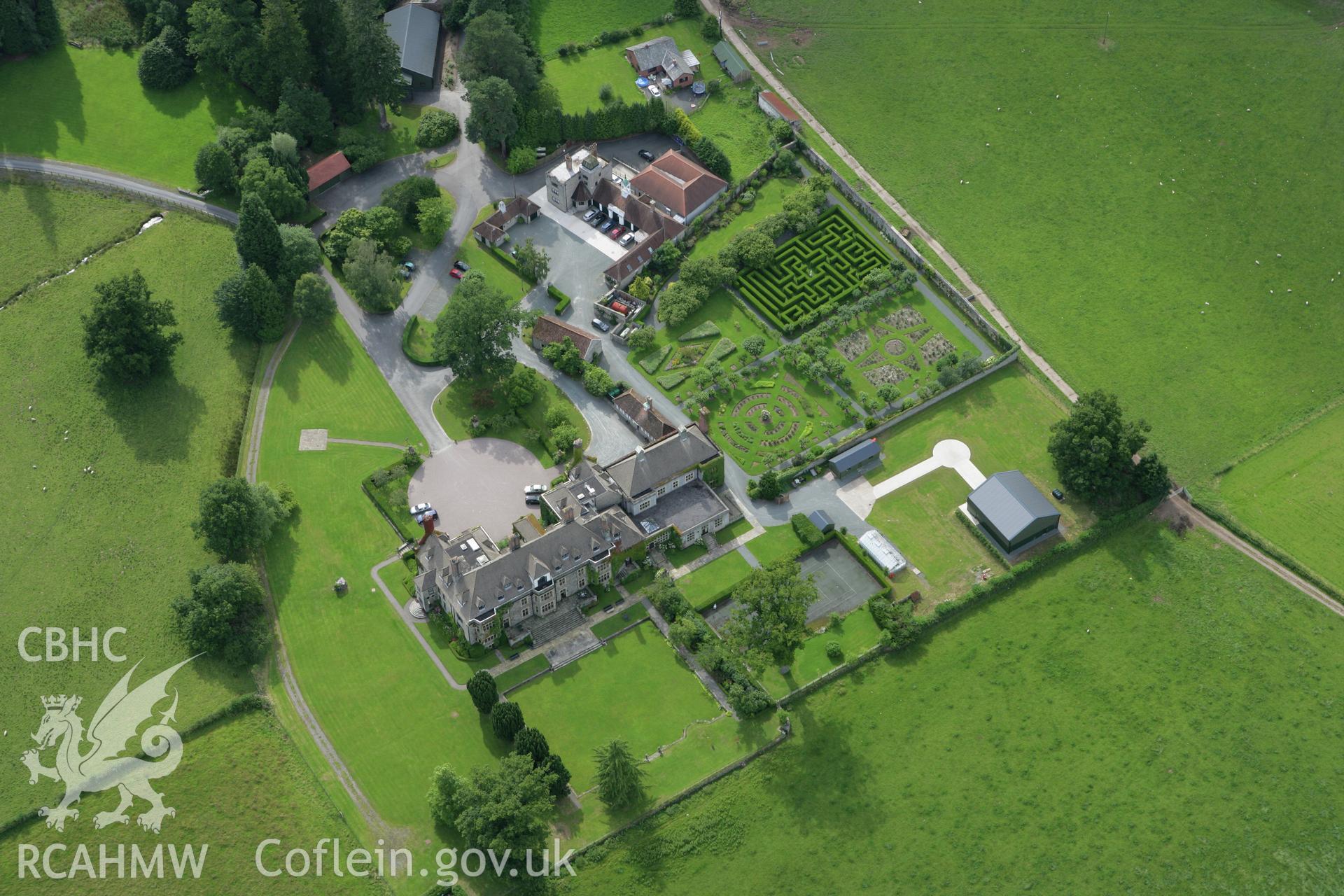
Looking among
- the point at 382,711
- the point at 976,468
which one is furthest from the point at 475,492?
the point at 976,468

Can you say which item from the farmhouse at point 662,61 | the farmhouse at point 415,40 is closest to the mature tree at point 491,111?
the farmhouse at point 415,40

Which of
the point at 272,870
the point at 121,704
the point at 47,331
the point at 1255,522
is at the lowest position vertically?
the point at 1255,522

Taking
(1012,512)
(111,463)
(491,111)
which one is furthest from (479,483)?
(1012,512)

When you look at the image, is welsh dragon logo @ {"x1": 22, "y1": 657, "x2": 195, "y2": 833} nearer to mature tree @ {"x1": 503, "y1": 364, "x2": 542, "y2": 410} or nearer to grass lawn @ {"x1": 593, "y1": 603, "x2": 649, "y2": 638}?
grass lawn @ {"x1": 593, "y1": 603, "x2": 649, "y2": 638}

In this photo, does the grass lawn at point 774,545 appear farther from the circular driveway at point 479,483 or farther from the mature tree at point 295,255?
the mature tree at point 295,255

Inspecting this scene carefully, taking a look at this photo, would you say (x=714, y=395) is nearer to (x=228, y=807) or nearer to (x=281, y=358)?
(x=281, y=358)

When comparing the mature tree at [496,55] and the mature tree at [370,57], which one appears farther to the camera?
the mature tree at [496,55]
